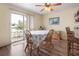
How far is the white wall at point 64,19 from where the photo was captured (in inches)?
105

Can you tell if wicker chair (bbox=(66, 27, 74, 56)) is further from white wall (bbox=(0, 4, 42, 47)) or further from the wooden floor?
white wall (bbox=(0, 4, 42, 47))

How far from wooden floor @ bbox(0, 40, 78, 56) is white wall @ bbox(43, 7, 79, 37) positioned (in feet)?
1.10

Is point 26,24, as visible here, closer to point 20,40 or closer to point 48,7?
point 20,40

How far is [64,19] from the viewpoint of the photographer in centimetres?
279

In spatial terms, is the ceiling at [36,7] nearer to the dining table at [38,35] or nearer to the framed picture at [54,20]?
the framed picture at [54,20]

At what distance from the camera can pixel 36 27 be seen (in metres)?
2.90

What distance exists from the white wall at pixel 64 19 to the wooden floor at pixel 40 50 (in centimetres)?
34

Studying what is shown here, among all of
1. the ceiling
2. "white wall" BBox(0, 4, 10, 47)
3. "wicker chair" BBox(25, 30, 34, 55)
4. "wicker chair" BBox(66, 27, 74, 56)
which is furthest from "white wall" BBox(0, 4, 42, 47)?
"wicker chair" BBox(66, 27, 74, 56)

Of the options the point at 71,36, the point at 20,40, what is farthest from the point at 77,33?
the point at 20,40

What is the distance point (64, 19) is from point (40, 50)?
903mm

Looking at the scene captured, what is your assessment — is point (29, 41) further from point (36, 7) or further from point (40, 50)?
point (36, 7)

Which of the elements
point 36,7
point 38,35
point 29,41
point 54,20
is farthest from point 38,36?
point 36,7

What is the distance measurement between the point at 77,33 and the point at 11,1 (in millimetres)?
1512

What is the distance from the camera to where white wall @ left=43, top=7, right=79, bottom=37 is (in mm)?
2662
